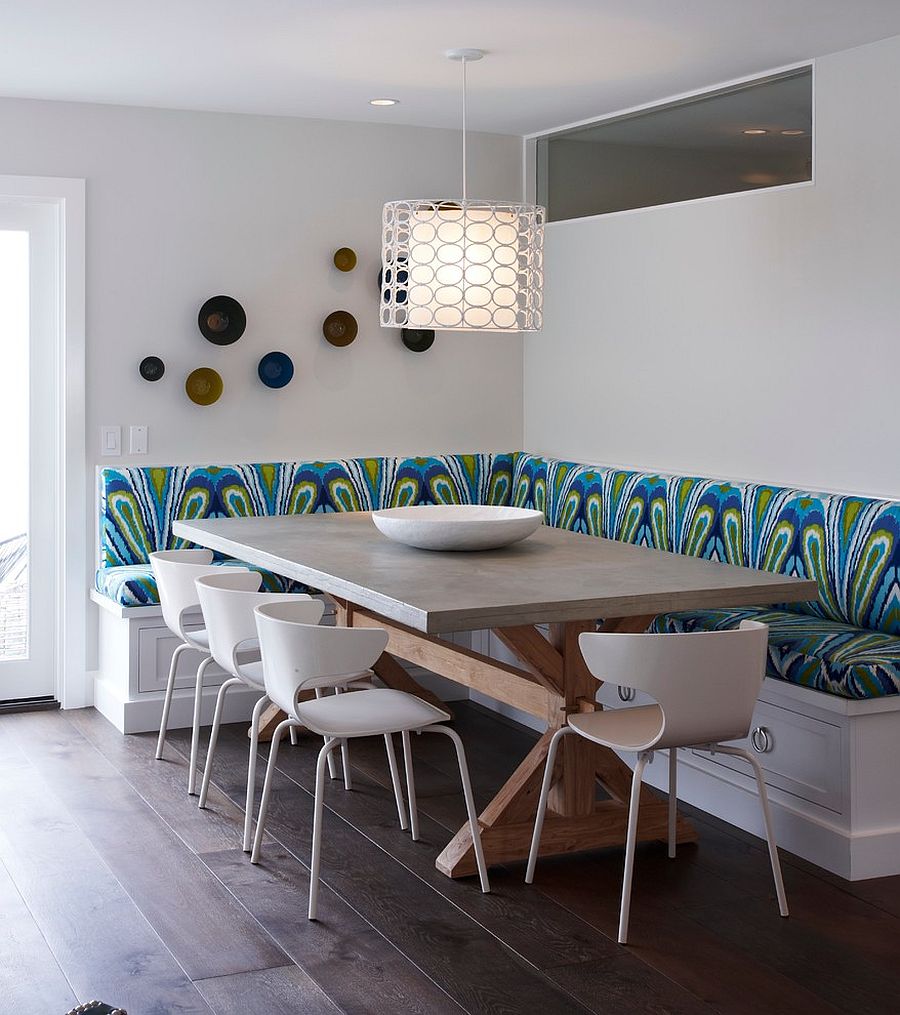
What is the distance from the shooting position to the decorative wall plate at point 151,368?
16.8ft

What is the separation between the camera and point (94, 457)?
16.7 feet

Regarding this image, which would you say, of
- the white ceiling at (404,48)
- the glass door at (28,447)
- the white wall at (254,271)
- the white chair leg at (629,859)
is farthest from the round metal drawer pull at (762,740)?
the glass door at (28,447)

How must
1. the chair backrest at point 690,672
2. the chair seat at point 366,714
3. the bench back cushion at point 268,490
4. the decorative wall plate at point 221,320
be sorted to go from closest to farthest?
the chair backrest at point 690,672 < the chair seat at point 366,714 < the bench back cushion at point 268,490 < the decorative wall plate at point 221,320

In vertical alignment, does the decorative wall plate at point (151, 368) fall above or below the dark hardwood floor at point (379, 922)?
above

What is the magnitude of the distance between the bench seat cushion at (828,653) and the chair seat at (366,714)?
821 mm

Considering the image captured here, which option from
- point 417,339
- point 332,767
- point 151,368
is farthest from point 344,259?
point 332,767

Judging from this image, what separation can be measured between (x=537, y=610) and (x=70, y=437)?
2.70 m

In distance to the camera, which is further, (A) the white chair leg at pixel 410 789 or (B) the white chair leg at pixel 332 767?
(B) the white chair leg at pixel 332 767

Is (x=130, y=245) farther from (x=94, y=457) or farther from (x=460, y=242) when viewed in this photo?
(x=460, y=242)

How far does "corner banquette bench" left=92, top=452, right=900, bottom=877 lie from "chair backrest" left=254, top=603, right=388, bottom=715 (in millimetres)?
1199

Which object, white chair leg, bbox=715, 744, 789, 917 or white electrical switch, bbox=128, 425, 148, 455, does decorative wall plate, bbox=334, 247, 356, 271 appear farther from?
white chair leg, bbox=715, 744, 789, 917

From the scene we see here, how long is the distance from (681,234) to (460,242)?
135cm

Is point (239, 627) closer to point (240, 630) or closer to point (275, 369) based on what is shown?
point (240, 630)

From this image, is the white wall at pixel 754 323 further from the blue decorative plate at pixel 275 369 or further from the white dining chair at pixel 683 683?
the white dining chair at pixel 683 683
